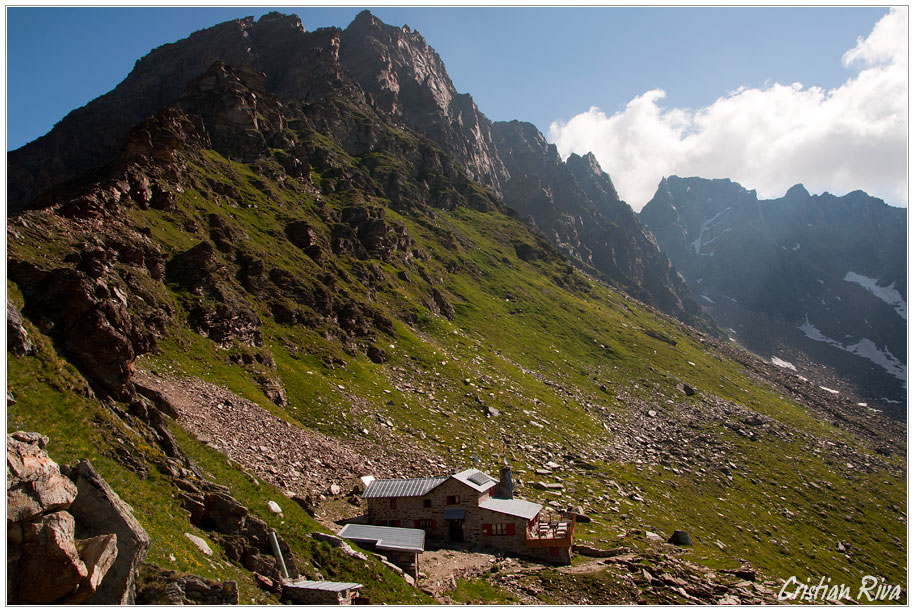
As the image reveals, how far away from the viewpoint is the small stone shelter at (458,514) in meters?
35.3

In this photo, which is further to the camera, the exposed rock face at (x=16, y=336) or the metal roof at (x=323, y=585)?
the exposed rock face at (x=16, y=336)

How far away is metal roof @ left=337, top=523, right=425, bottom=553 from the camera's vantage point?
2765 cm

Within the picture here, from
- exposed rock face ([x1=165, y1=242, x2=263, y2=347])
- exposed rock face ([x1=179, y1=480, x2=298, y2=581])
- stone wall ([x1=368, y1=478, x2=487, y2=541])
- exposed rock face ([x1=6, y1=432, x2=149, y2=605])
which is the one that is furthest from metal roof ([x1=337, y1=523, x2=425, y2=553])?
exposed rock face ([x1=165, y1=242, x2=263, y2=347])

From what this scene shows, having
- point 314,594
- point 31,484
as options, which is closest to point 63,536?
point 31,484

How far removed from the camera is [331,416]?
5112 cm

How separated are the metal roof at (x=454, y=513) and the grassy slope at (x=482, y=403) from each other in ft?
35.6

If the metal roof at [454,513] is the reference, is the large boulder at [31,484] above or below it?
above

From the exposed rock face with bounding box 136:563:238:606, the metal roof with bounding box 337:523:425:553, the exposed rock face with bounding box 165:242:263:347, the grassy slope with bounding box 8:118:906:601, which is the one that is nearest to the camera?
the exposed rock face with bounding box 136:563:238:606

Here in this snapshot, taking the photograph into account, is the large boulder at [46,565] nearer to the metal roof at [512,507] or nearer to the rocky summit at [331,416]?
the rocky summit at [331,416]

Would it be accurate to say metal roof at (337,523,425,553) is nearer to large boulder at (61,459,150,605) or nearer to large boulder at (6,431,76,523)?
large boulder at (61,459,150,605)

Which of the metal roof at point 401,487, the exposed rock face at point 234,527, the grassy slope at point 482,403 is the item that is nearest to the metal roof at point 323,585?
the exposed rock face at point 234,527

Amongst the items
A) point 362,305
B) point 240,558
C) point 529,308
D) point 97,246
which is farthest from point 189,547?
point 529,308

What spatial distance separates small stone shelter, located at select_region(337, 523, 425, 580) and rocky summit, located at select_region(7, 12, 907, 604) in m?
0.29

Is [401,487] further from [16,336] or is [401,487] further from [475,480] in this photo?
[16,336]
